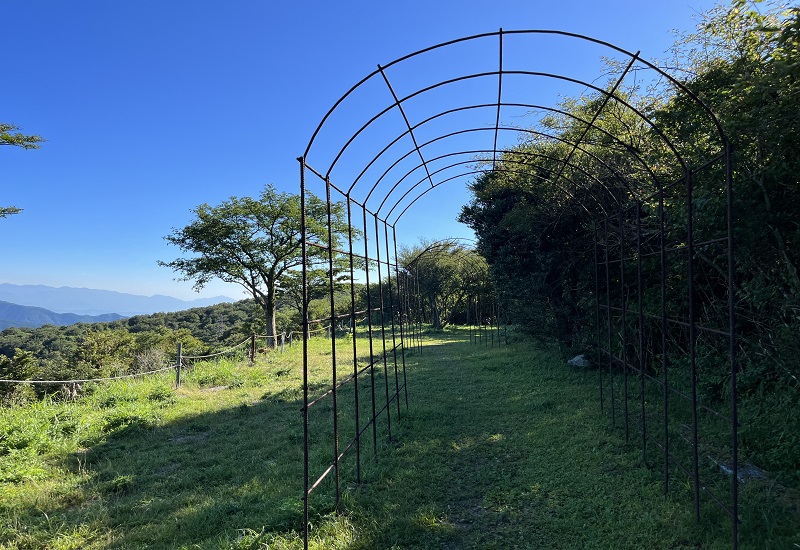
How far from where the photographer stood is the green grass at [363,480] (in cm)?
300

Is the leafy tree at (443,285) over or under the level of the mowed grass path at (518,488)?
over

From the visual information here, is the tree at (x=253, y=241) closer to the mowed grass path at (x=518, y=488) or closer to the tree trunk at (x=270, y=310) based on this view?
the tree trunk at (x=270, y=310)

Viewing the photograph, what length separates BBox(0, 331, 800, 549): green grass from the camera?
3.00 m

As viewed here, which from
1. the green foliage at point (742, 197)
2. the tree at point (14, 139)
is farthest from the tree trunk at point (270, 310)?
the green foliage at point (742, 197)

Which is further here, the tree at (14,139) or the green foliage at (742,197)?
the tree at (14,139)

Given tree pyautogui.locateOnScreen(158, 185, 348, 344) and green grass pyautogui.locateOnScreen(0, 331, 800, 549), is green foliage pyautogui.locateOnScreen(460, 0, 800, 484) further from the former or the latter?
tree pyautogui.locateOnScreen(158, 185, 348, 344)

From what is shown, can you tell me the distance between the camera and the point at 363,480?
397 centimetres

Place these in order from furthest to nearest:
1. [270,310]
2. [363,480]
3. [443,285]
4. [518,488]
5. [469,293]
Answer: [443,285]
[270,310]
[469,293]
[363,480]
[518,488]

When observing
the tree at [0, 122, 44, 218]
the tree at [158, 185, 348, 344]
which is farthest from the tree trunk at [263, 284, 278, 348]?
the tree at [0, 122, 44, 218]

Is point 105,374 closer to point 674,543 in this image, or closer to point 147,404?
point 147,404

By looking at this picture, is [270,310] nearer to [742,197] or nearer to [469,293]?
[469,293]

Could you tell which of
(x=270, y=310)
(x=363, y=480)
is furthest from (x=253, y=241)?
(x=363, y=480)

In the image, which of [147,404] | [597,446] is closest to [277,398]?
[147,404]

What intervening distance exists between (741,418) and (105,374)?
1316cm
